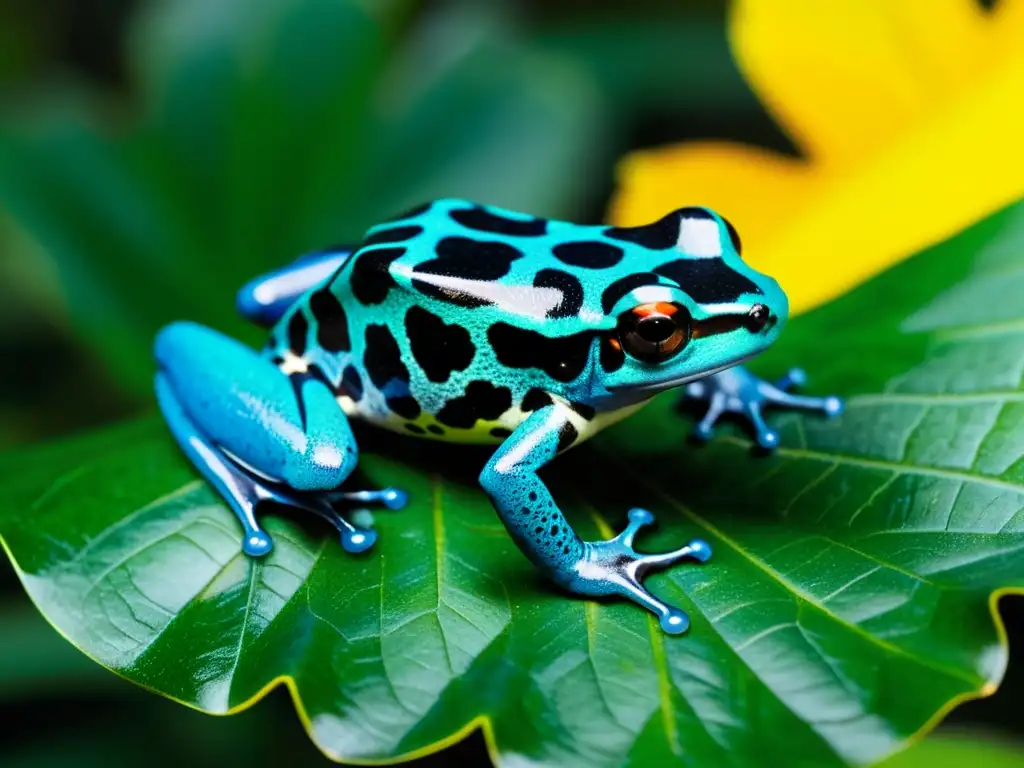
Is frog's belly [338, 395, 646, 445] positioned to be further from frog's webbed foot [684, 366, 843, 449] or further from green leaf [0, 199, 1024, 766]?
frog's webbed foot [684, 366, 843, 449]

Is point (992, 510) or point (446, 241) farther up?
point (446, 241)

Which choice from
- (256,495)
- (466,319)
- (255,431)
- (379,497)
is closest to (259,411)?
(255,431)

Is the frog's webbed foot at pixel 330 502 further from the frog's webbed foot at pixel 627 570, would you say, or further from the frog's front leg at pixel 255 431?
the frog's webbed foot at pixel 627 570

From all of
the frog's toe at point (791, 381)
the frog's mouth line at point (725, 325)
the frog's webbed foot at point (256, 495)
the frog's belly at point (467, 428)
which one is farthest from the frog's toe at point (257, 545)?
the frog's toe at point (791, 381)

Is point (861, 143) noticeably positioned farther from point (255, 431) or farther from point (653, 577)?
point (255, 431)

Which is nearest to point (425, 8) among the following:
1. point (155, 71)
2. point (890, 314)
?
point (155, 71)

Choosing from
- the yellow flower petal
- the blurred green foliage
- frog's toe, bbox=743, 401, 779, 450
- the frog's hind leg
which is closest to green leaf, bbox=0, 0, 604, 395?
the blurred green foliage

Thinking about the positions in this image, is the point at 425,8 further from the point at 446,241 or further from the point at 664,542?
the point at 664,542

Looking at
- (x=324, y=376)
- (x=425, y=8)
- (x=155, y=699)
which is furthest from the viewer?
(x=425, y=8)
